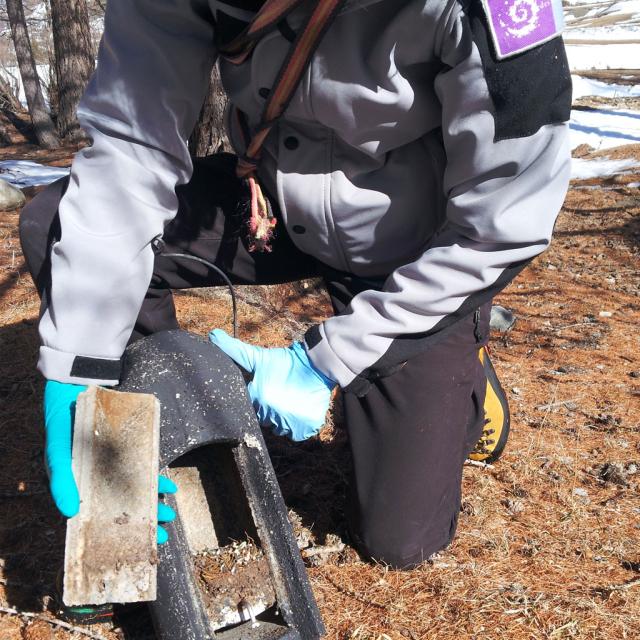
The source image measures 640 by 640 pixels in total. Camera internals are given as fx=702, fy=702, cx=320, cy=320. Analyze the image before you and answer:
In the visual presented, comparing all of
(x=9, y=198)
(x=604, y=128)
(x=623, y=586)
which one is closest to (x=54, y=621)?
(x=623, y=586)

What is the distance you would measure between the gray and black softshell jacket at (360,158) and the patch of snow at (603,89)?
35.2ft

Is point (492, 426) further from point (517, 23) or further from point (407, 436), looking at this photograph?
point (517, 23)

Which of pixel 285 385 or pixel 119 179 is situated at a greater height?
pixel 119 179

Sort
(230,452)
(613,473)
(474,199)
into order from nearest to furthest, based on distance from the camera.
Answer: (474,199)
(230,452)
(613,473)

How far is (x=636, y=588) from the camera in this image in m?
1.77

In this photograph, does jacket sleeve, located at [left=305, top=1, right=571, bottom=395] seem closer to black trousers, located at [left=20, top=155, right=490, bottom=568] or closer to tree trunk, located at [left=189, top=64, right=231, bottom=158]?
black trousers, located at [left=20, top=155, right=490, bottom=568]

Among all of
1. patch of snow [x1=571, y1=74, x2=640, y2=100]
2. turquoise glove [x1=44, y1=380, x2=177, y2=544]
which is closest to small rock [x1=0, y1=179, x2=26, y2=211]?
turquoise glove [x1=44, y1=380, x2=177, y2=544]

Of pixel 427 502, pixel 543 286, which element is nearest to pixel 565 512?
pixel 427 502

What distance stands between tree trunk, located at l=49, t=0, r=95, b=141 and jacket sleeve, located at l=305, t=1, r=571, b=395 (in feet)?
22.5

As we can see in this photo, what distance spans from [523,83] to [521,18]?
12cm

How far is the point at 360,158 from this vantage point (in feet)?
5.88

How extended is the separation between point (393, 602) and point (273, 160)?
1199 mm

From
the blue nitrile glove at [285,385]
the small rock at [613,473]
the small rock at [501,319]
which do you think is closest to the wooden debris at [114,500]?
the blue nitrile glove at [285,385]

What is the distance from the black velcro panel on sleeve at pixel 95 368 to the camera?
5.37 feet
